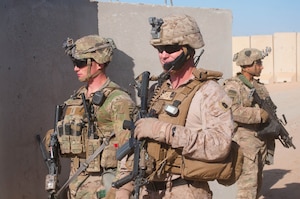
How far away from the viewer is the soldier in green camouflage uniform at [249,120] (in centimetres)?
547

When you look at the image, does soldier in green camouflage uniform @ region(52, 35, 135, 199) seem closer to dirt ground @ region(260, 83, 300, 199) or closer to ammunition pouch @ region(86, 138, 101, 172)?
ammunition pouch @ region(86, 138, 101, 172)

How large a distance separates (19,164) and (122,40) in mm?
1463

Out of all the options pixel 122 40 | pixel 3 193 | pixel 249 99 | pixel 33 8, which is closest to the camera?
pixel 3 193

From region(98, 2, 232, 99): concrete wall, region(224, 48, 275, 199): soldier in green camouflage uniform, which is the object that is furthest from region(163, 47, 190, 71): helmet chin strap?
region(224, 48, 275, 199): soldier in green camouflage uniform

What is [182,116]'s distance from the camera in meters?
2.64

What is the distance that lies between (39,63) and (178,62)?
1914 millimetres

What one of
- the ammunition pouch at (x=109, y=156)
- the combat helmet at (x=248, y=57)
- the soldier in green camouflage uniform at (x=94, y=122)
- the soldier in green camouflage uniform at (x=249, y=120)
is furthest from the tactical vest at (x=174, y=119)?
the combat helmet at (x=248, y=57)

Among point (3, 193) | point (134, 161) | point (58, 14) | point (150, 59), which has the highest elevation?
point (58, 14)

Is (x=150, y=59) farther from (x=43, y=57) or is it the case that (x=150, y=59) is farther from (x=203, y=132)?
(x=203, y=132)

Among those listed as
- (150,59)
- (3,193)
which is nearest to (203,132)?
(3,193)

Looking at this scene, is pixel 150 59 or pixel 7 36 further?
pixel 150 59

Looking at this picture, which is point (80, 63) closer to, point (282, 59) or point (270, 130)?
point (270, 130)

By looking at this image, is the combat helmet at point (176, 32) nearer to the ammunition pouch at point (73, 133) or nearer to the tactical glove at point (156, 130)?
the tactical glove at point (156, 130)

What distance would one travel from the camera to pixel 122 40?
Answer: 4.93 m
